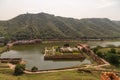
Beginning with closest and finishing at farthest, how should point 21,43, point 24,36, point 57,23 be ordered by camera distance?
point 21,43 → point 24,36 → point 57,23

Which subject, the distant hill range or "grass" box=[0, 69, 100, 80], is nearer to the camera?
"grass" box=[0, 69, 100, 80]

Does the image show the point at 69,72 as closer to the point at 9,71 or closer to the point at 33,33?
the point at 9,71

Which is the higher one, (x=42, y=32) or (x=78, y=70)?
(x=42, y=32)

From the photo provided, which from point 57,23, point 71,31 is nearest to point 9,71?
point 71,31

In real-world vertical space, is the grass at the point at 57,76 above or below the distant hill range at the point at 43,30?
below

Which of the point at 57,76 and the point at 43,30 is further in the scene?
the point at 43,30

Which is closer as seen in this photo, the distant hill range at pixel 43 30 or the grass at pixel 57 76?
the grass at pixel 57 76

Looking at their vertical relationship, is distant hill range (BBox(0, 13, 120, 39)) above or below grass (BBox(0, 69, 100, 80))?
above

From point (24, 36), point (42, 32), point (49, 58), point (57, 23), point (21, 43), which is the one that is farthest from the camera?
point (57, 23)

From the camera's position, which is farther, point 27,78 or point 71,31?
point 71,31

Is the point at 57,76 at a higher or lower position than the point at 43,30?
lower
